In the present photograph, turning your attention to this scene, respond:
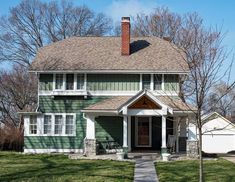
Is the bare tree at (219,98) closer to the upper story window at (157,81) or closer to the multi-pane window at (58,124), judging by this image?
the upper story window at (157,81)

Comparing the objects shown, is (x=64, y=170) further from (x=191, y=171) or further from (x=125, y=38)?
(x=125, y=38)

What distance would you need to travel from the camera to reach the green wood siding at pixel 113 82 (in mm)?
29328

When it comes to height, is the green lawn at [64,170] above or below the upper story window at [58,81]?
below

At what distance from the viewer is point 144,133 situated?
29641 millimetres

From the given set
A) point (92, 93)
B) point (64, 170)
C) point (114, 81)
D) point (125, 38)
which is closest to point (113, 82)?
point (114, 81)

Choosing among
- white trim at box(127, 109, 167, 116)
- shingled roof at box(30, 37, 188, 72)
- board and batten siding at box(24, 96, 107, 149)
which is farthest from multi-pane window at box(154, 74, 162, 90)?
white trim at box(127, 109, 167, 116)

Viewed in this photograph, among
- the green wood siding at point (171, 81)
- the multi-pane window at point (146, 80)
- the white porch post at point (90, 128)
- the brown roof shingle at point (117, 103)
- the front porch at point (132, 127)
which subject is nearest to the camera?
the front porch at point (132, 127)

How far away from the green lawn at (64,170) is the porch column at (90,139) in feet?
11.1

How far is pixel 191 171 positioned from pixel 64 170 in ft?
16.5

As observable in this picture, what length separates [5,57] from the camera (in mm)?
47531

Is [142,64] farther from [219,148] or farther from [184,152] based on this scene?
[219,148]

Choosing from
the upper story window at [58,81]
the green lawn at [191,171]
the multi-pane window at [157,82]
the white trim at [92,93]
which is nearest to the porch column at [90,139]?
the white trim at [92,93]

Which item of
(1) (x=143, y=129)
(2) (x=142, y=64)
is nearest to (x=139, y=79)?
(2) (x=142, y=64)

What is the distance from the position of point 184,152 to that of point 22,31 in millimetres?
27123
